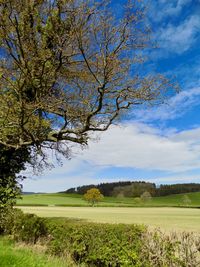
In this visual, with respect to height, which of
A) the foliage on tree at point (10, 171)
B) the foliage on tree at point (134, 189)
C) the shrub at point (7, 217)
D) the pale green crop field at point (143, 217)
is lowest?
the pale green crop field at point (143, 217)

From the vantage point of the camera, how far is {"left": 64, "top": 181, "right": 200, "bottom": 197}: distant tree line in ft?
539

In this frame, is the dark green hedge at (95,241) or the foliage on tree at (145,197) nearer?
the dark green hedge at (95,241)

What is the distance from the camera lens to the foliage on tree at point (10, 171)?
20.9 metres

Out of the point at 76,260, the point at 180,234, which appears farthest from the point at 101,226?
the point at 180,234

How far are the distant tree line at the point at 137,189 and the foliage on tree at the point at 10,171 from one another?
141 meters

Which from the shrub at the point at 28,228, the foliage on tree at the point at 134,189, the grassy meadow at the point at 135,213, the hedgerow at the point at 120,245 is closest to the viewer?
the hedgerow at the point at 120,245

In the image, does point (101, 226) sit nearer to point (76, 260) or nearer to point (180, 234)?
point (76, 260)

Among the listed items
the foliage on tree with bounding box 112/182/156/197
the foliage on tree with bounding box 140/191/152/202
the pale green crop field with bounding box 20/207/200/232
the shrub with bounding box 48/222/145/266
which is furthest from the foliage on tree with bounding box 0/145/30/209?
the foliage on tree with bounding box 112/182/156/197

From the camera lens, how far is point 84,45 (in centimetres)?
1672

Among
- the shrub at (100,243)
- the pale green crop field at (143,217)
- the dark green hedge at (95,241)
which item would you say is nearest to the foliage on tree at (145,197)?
the pale green crop field at (143,217)

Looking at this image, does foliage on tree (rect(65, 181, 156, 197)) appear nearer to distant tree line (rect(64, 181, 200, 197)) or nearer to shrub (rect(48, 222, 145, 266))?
distant tree line (rect(64, 181, 200, 197))

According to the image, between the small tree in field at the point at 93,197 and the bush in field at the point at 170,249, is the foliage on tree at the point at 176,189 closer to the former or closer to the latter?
the small tree in field at the point at 93,197

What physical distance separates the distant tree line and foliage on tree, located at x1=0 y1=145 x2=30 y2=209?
464 feet

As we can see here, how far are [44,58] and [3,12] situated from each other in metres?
2.77
